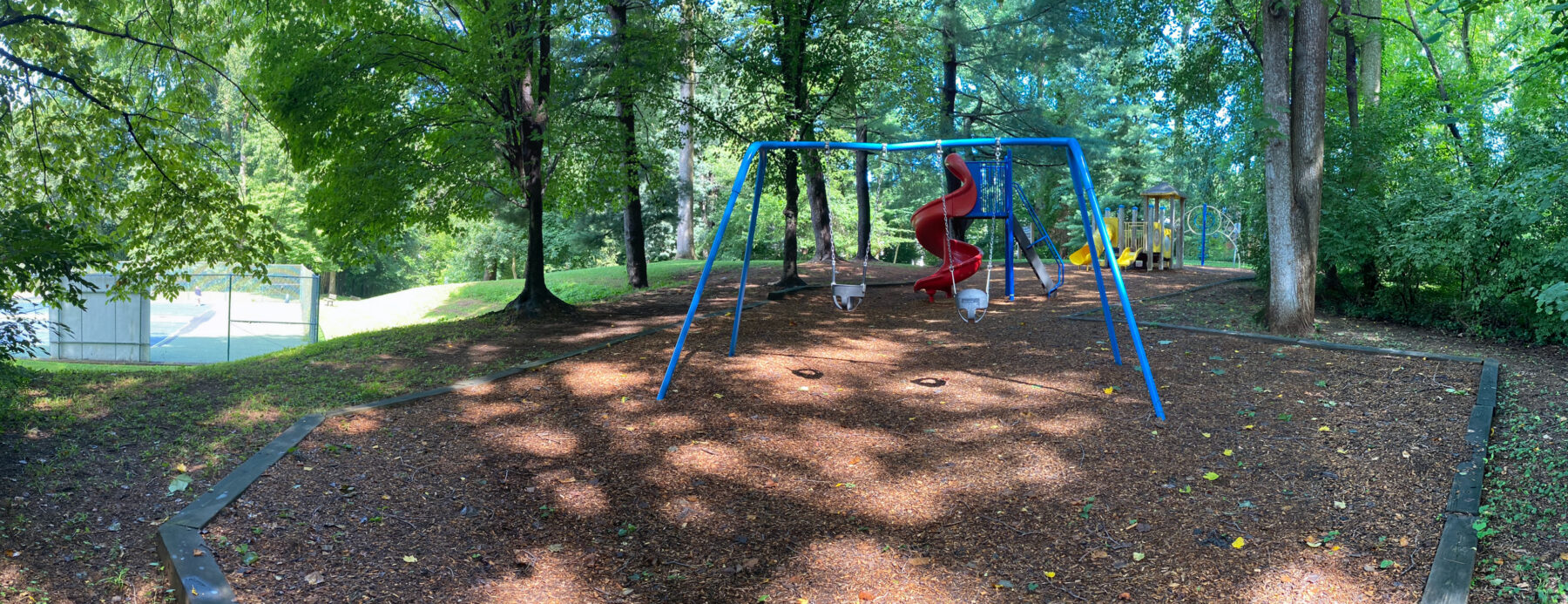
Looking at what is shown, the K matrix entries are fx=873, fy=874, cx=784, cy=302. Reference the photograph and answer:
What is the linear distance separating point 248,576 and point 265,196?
34.9 meters

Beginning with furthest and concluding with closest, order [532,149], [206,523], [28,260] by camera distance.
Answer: [532,149], [28,260], [206,523]

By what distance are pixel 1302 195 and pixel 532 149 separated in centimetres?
876

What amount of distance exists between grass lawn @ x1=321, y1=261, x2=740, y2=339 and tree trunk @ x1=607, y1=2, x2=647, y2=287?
2.17ft

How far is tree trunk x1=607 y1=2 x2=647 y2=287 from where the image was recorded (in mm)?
11281

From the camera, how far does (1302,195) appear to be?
27.7 feet

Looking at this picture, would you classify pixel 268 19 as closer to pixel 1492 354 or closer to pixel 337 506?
pixel 337 506

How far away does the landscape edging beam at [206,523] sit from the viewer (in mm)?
3594

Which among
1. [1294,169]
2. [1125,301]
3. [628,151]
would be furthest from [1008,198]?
[628,151]

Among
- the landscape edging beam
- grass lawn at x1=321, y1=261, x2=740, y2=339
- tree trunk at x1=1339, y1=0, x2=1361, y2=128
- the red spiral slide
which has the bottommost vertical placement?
the landscape edging beam

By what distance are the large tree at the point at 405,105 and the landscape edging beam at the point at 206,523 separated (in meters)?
4.65

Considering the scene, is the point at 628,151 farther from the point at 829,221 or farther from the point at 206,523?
the point at 206,523

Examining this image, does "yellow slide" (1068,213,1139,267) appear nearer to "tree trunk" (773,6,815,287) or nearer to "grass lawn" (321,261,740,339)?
"tree trunk" (773,6,815,287)

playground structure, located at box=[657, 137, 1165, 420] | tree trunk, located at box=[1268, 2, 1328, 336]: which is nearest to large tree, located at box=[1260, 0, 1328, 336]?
tree trunk, located at box=[1268, 2, 1328, 336]

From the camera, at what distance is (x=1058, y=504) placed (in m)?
4.57
